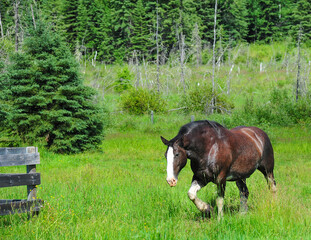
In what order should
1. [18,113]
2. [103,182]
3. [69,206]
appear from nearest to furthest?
[69,206], [103,182], [18,113]

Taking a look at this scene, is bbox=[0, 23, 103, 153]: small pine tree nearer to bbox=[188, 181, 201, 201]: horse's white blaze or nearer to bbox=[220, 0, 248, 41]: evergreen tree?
bbox=[188, 181, 201, 201]: horse's white blaze

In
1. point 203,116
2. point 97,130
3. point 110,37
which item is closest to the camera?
point 97,130

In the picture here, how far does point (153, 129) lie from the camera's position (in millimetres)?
23219

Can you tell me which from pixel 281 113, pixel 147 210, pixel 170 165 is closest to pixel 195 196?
pixel 170 165

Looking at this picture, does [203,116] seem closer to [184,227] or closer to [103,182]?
[103,182]

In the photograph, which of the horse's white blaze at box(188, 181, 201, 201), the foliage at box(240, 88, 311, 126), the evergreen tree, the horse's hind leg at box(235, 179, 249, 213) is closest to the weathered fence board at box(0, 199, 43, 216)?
the horse's white blaze at box(188, 181, 201, 201)

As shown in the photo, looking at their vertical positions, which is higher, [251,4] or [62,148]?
[251,4]

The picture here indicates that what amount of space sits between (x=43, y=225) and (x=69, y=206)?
4.11 feet

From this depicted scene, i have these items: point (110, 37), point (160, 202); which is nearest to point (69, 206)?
point (160, 202)

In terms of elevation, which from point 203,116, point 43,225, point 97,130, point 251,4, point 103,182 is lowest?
point 203,116

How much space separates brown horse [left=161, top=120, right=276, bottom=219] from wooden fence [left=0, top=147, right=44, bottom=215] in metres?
2.50

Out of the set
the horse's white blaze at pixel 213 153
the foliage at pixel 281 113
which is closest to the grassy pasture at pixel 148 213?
the horse's white blaze at pixel 213 153

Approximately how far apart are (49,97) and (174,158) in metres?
12.8

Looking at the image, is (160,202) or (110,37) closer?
(160,202)
